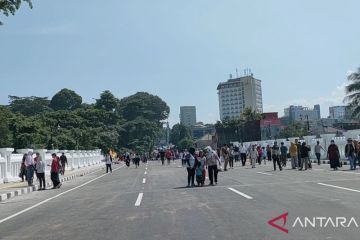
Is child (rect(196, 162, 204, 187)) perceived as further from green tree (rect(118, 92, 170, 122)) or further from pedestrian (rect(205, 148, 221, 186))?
green tree (rect(118, 92, 170, 122))

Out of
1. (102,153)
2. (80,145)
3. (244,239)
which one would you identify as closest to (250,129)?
(102,153)

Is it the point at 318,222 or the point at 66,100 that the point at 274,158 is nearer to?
the point at 318,222

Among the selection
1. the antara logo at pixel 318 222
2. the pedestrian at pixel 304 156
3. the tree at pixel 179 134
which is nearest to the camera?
the antara logo at pixel 318 222

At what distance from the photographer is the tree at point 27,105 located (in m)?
115

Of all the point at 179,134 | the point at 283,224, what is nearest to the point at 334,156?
the point at 283,224

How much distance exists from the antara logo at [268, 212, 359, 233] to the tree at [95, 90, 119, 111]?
338 feet

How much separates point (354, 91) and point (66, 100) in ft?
287

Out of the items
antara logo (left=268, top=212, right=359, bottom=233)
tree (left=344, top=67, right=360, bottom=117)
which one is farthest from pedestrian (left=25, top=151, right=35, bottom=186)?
tree (left=344, top=67, right=360, bottom=117)

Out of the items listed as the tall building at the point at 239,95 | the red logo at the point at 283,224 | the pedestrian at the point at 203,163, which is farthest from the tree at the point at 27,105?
the red logo at the point at 283,224

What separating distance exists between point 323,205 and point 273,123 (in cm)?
10172

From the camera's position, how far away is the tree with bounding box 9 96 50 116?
4545 inches

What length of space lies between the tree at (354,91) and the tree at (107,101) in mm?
64976

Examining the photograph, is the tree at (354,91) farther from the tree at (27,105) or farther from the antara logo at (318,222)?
the tree at (27,105)

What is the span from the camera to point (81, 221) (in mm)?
11703
